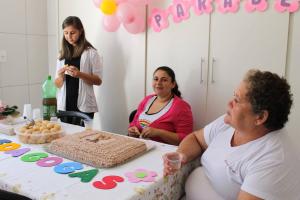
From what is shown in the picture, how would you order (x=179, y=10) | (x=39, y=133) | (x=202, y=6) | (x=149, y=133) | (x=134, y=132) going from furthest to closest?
(x=179, y=10), (x=202, y=6), (x=134, y=132), (x=149, y=133), (x=39, y=133)

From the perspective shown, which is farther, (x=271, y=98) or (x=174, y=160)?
(x=174, y=160)

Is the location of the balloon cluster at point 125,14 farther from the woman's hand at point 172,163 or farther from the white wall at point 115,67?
the woman's hand at point 172,163

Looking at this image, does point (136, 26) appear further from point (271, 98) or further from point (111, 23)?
point (271, 98)

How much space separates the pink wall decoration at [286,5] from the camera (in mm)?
1935

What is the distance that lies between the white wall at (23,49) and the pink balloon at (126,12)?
→ 125 cm

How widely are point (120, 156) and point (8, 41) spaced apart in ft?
7.62

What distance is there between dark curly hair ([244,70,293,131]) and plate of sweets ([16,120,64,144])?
1.06 meters

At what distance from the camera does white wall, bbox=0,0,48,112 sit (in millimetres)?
2980

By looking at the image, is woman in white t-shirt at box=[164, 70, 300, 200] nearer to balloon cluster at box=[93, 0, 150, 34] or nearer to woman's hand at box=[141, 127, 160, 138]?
woman's hand at box=[141, 127, 160, 138]

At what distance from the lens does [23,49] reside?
314cm

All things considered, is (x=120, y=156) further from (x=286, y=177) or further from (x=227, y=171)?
(x=286, y=177)

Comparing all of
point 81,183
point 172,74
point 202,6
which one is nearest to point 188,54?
point 172,74

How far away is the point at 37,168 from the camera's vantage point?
4.08 ft

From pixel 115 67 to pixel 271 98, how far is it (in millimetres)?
2003
